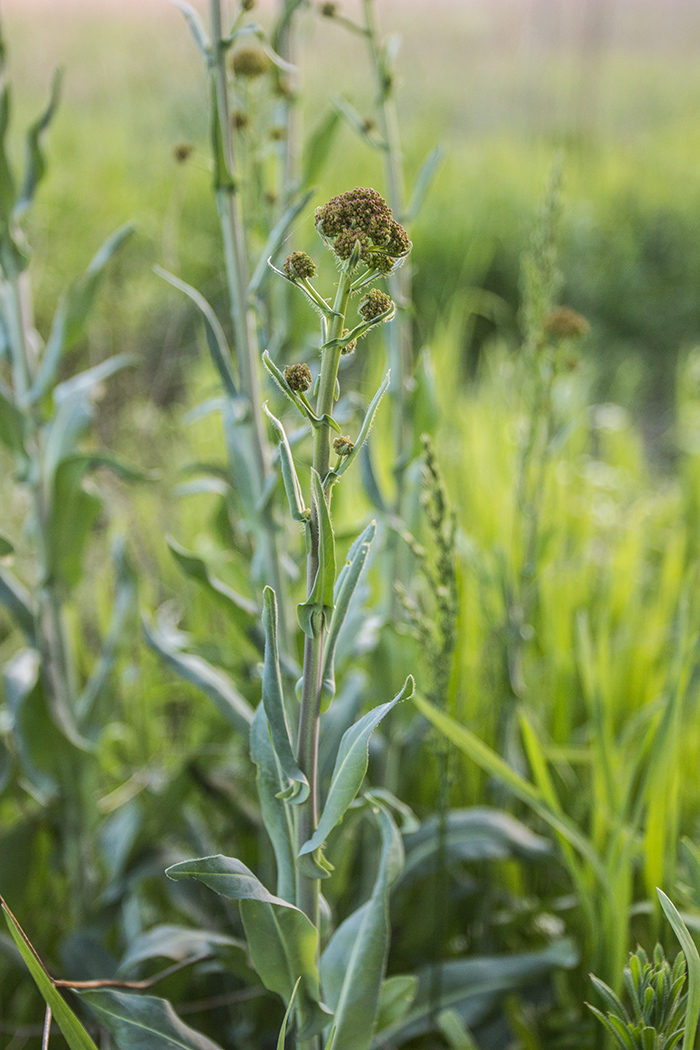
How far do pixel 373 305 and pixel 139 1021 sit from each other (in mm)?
441

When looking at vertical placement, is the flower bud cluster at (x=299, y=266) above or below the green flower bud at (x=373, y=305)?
above

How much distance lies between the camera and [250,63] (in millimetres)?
707

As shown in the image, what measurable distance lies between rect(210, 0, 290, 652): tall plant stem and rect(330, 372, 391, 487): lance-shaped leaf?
25 cm

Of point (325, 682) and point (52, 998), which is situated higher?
point (325, 682)

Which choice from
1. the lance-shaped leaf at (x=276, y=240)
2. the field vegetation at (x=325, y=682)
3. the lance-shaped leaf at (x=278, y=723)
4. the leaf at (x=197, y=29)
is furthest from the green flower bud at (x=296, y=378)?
the leaf at (x=197, y=29)

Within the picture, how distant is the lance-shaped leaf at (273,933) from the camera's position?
1.41 ft

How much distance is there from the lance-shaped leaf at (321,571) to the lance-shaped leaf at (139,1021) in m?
0.27

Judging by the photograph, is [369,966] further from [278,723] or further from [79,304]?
[79,304]

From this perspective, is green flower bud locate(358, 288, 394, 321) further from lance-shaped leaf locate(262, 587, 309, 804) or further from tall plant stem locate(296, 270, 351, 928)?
lance-shaped leaf locate(262, 587, 309, 804)

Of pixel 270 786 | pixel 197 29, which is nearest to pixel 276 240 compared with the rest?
pixel 197 29

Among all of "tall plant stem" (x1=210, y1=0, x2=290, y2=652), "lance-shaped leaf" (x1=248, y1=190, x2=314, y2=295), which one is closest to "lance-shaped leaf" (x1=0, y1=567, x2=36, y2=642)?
"tall plant stem" (x1=210, y1=0, x2=290, y2=652)

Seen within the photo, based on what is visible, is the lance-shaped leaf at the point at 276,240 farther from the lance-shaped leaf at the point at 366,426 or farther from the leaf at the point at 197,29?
the lance-shaped leaf at the point at 366,426

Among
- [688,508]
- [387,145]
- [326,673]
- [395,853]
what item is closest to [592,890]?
[395,853]

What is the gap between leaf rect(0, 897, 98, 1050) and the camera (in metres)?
0.44
